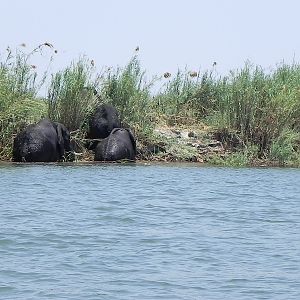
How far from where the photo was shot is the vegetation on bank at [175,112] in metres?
24.2

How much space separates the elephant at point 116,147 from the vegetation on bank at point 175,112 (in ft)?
2.44

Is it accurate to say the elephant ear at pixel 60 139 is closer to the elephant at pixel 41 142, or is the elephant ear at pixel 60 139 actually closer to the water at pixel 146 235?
the elephant at pixel 41 142

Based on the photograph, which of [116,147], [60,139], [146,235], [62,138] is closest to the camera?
[146,235]

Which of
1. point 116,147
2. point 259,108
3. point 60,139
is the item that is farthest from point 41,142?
point 259,108

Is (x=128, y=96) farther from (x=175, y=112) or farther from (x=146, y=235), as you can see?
(x=146, y=235)

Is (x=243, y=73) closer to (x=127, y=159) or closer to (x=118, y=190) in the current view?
(x=127, y=159)

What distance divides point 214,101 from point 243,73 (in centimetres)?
164

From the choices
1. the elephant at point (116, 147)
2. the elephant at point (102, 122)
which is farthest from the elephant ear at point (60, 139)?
the elephant at point (102, 122)

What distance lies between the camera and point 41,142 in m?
22.8

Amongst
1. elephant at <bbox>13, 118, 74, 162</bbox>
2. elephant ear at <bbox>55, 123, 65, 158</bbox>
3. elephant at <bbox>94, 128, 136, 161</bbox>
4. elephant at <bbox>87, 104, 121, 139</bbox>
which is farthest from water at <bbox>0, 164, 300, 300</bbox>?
elephant at <bbox>87, 104, 121, 139</bbox>

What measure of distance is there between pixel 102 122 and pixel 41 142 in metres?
2.04

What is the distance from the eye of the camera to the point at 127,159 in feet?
78.4

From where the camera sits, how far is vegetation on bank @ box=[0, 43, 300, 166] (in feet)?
79.3

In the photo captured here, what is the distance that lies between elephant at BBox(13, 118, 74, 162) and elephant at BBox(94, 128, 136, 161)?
93 cm
